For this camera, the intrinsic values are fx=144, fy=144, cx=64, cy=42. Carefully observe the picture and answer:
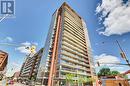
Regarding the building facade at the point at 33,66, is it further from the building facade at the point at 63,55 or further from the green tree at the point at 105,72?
the green tree at the point at 105,72

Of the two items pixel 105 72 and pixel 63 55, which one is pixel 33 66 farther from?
pixel 105 72

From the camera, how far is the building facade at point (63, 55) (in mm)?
59581

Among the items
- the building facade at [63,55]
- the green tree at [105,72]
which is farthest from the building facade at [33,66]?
the green tree at [105,72]

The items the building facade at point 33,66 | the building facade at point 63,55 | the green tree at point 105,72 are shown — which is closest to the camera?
the building facade at point 63,55

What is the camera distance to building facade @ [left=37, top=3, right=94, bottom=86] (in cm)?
5958

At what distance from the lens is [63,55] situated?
6372 centimetres

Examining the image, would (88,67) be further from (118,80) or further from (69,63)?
(118,80)

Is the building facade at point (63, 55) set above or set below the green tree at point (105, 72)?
above

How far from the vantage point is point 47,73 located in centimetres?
6191

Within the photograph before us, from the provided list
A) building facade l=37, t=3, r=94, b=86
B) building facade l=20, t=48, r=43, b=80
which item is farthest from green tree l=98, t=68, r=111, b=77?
building facade l=20, t=48, r=43, b=80

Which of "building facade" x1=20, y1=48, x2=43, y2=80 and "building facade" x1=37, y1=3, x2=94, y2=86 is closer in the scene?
"building facade" x1=37, y1=3, x2=94, y2=86

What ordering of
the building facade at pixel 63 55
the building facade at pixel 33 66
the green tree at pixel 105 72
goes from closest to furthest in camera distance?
the building facade at pixel 63 55, the green tree at pixel 105 72, the building facade at pixel 33 66

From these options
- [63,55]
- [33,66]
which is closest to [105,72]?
[63,55]

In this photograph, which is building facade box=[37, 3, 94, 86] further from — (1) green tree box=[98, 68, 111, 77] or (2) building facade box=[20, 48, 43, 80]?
(2) building facade box=[20, 48, 43, 80]
